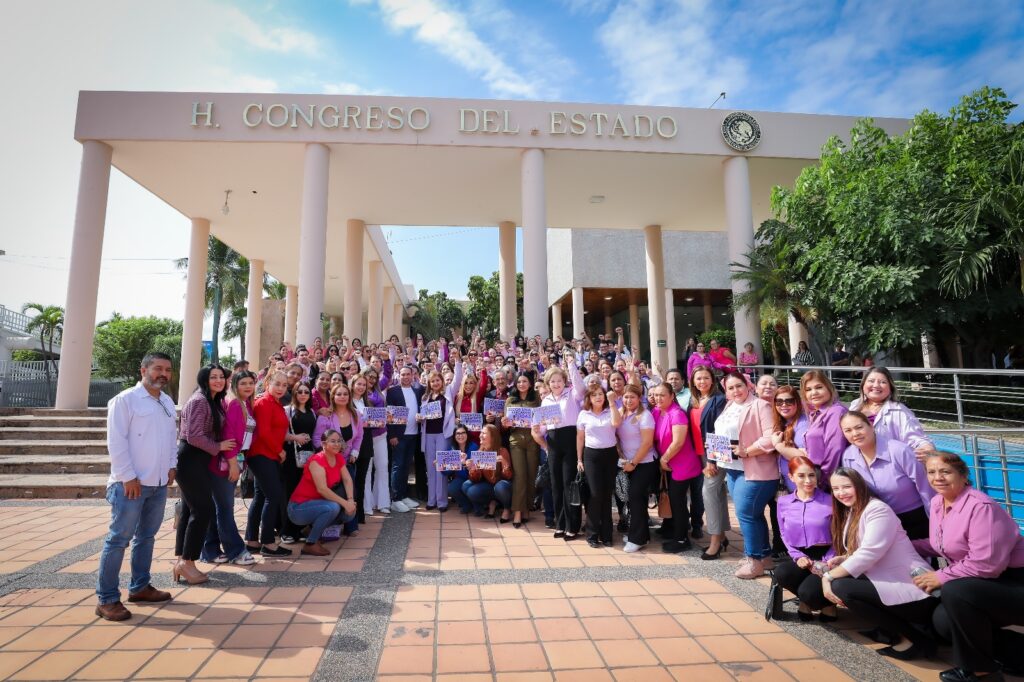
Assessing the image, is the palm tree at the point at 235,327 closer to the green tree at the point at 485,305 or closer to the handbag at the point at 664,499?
the green tree at the point at 485,305

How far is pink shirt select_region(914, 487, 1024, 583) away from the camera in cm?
268

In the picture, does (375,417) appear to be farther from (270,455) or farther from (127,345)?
(127,345)

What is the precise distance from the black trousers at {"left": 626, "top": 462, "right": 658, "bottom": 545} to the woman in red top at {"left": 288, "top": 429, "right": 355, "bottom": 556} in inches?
108

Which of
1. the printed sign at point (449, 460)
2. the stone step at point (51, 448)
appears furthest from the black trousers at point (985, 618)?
the stone step at point (51, 448)

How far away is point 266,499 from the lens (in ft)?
15.9

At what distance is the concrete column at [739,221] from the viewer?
12.0 m

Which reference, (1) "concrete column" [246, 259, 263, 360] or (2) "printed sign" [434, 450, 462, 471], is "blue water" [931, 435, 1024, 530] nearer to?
(2) "printed sign" [434, 450, 462, 471]

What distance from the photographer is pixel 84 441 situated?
889cm

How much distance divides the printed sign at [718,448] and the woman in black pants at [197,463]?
412 centimetres

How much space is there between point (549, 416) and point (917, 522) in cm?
305

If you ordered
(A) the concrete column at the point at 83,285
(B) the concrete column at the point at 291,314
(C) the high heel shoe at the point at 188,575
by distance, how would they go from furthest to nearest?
(B) the concrete column at the point at 291,314 → (A) the concrete column at the point at 83,285 → (C) the high heel shoe at the point at 188,575

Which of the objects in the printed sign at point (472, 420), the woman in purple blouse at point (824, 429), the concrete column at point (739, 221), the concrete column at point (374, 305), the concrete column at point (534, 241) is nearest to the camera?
the woman in purple blouse at point (824, 429)

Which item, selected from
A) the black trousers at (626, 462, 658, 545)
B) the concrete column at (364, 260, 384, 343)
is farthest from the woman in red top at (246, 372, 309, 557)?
the concrete column at (364, 260, 384, 343)

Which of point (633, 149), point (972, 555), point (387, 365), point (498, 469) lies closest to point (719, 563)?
point (972, 555)
